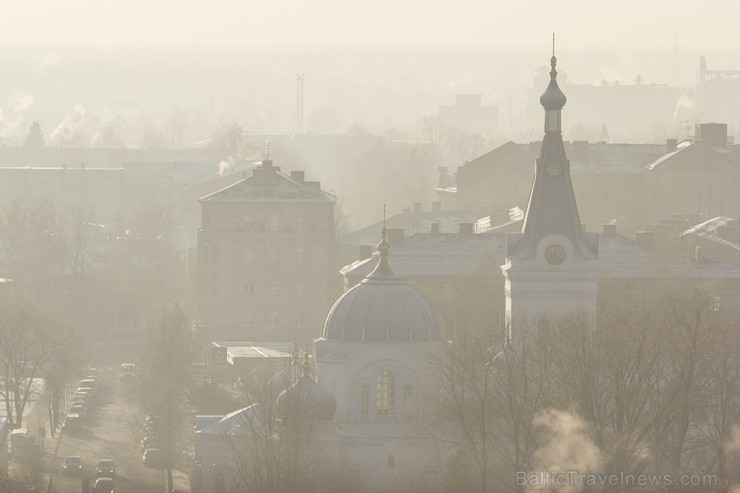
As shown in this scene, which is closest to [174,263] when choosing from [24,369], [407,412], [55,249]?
[55,249]

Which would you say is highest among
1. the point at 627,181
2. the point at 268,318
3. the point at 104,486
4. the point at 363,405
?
the point at 627,181

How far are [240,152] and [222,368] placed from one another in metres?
85.0

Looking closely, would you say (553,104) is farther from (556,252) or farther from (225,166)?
(225,166)

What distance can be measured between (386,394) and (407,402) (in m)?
0.63

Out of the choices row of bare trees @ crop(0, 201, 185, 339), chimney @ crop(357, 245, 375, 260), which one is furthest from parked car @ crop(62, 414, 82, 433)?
row of bare trees @ crop(0, 201, 185, 339)

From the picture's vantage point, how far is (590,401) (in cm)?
5906

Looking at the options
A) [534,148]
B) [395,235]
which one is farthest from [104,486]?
[534,148]

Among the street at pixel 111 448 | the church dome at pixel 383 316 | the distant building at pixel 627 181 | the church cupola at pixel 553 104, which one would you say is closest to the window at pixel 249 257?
the street at pixel 111 448

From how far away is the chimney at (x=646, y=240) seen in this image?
286 ft

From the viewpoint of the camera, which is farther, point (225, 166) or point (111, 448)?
point (225, 166)

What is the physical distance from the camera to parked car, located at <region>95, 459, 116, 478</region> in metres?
67.1

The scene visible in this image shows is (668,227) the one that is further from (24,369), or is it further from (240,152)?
(240,152)

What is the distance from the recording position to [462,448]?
61.2 metres

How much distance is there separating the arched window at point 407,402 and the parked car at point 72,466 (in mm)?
9318
